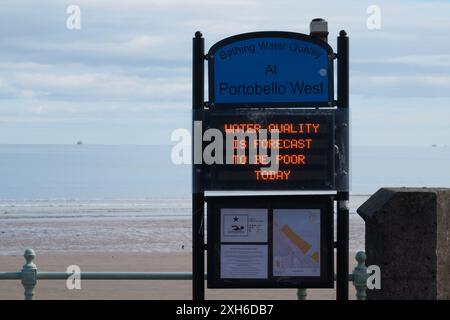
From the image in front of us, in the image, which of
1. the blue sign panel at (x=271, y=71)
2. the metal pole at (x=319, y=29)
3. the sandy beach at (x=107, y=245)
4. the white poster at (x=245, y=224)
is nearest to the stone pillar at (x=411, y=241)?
the white poster at (x=245, y=224)

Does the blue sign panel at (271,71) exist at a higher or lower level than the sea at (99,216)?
higher

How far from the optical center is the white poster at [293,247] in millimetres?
10000

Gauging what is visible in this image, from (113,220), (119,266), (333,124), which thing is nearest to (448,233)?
(333,124)

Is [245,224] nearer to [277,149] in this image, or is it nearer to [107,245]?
[277,149]

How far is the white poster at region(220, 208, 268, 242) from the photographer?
10.0 m

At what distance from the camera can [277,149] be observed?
973 cm

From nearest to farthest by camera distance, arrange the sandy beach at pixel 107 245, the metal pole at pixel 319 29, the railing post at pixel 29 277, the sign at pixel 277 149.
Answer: the sign at pixel 277 149 < the metal pole at pixel 319 29 < the railing post at pixel 29 277 < the sandy beach at pixel 107 245

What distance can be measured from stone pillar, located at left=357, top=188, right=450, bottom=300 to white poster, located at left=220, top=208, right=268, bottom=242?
1.31 m

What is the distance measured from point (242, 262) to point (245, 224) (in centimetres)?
43

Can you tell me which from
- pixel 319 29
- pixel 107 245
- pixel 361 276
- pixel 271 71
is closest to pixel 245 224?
pixel 361 276

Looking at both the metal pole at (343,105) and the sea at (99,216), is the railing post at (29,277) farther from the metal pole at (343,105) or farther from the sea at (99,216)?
the sea at (99,216)

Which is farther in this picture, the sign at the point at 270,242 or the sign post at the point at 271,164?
the sign at the point at 270,242

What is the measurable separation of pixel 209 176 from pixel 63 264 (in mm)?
15216
